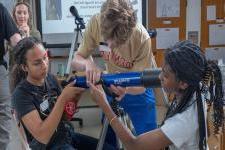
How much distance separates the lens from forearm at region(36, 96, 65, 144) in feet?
4.90

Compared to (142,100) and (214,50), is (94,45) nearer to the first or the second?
(142,100)

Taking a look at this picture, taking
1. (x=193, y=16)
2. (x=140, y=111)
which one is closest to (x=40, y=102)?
(x=140, y=111)

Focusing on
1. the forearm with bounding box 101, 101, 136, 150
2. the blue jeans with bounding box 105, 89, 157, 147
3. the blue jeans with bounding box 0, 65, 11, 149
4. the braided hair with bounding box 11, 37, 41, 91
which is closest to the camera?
the forearm with bounding box 101, 101, 136, 150

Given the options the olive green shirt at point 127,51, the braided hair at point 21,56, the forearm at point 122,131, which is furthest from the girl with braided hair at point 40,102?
the olive green shirt at point 127,51

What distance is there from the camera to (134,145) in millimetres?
1308

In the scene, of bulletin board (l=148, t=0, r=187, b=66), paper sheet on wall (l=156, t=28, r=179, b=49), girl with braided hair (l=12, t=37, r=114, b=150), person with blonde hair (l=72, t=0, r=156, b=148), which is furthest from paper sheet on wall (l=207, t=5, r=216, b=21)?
girl with braided hair (l=12, t=37, r=114, b=150)

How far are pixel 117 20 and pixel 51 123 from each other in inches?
22.1

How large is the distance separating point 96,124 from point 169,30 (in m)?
1.34

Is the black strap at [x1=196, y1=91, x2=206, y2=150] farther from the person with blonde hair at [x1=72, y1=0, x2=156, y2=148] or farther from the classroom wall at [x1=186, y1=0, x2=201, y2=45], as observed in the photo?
the classroom wall at [x1=186, y1=0, x2=201, y2=45]

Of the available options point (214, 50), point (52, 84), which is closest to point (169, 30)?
point (214, 50)

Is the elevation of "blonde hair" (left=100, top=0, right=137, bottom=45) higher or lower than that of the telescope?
higher

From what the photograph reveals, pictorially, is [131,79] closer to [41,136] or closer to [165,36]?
[41,136]

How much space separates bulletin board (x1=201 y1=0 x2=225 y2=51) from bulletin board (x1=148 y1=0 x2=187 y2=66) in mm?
221

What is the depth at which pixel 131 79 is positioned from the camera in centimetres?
135
